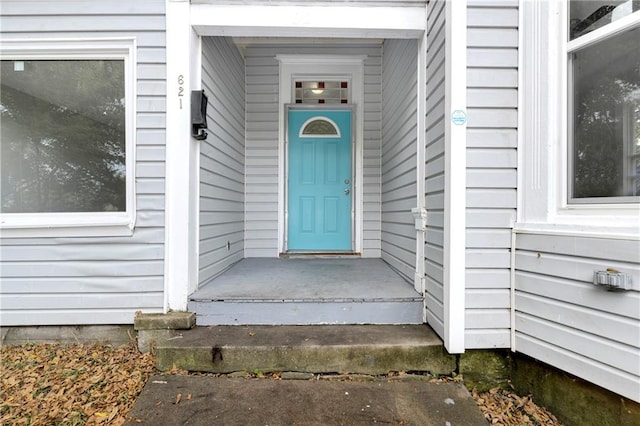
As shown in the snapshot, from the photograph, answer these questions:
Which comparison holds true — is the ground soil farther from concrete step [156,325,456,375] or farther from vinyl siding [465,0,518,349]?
vinyl siding [465,0,518,349]

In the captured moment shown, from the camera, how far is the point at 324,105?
3848 mm

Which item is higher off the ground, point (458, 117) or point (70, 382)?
point (458, 117)

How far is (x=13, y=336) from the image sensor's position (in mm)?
2104

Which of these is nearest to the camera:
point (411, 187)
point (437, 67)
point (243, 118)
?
point (437, 67)

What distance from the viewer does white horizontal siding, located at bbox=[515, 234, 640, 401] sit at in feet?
4.35

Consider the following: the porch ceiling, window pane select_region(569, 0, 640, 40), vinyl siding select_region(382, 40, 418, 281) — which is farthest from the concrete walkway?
the porch ceiling

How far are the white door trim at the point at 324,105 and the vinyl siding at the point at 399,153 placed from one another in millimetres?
311

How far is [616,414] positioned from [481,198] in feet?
3.86

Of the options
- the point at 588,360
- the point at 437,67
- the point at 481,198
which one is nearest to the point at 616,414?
the point at 588,360

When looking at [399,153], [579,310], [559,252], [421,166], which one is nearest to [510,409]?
[579,310]

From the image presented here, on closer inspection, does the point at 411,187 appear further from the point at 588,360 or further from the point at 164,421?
the point at 164,421

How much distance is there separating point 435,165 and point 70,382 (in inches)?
104

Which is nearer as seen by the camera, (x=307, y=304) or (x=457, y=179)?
(x=457, y=179)

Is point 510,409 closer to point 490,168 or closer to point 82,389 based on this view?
point 490,168
